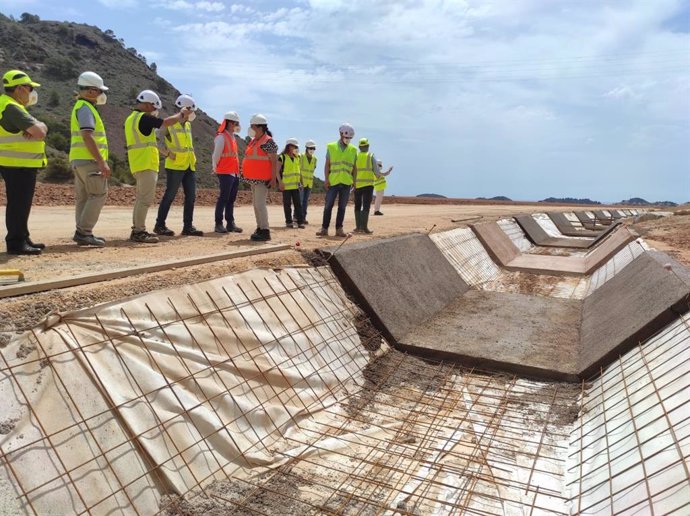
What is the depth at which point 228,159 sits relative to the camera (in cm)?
777

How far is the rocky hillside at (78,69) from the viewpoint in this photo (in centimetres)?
3795

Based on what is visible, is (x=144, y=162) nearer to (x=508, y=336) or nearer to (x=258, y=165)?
(x=258, y=165)

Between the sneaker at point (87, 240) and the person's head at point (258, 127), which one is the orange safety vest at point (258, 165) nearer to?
the person's head at point (258, 127)

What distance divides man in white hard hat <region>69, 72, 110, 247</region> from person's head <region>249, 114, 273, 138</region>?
1.95 m

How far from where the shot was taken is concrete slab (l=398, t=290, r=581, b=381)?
5395mm

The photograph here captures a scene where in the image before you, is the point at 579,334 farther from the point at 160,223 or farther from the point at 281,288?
the point at 160,223

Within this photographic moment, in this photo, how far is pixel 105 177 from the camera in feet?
19.0

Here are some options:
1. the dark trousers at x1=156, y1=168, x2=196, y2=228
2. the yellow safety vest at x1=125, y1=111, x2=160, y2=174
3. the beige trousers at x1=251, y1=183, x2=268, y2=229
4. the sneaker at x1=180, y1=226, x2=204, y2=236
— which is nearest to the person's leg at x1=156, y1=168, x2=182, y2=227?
the dark trousers at x1=156, y1=168, x2=196, y2=228

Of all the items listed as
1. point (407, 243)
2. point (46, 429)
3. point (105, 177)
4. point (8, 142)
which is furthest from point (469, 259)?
point (46, 429)

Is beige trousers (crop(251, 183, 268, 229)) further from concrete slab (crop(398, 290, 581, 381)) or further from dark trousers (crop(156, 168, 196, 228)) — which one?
concrete slab (crop(398, 290, 581, 381))

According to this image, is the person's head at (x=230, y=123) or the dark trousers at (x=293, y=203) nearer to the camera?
the person's head at (x=230, y=123)

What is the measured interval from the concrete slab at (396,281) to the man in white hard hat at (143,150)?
225 cm

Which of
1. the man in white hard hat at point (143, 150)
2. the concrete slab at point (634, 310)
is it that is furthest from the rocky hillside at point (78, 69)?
the concrete slab at point (634, 310)

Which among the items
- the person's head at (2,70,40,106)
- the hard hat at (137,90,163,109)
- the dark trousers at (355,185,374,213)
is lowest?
the dark trousers at (355,185,374,213)
